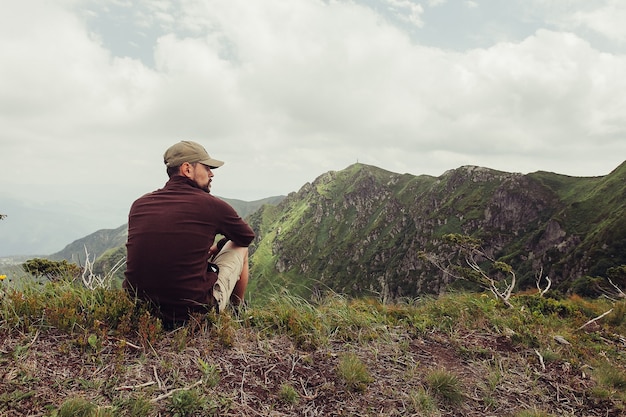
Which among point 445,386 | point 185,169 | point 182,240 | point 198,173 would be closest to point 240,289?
point 182,240

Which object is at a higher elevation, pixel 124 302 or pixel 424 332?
pixel 124 302

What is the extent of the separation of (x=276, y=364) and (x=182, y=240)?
211cm

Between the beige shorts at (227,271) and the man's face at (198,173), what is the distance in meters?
1.10

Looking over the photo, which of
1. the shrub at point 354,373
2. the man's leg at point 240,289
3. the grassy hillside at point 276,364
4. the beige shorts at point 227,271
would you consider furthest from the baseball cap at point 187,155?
the shrub at point 354,373

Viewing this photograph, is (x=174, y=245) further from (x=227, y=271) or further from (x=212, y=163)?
(x=212, y=163)

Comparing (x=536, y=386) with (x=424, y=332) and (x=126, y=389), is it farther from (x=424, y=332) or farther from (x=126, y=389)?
(x=126, y=389)

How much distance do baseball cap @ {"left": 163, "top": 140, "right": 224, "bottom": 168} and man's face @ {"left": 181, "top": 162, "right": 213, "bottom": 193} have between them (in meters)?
0.07

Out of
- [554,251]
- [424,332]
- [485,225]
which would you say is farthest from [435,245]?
[424,332]

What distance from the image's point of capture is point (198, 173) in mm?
5535

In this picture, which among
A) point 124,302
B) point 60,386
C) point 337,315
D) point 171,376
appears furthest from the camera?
point 337,315

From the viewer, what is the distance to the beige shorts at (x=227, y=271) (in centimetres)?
562

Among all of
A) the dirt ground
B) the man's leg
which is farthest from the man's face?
the dirt ground

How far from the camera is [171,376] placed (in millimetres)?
4070

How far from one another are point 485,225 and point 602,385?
203m
